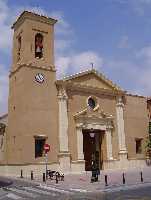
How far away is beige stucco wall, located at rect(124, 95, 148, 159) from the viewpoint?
117 feet

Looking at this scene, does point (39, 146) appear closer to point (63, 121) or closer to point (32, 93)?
point (63, 121)

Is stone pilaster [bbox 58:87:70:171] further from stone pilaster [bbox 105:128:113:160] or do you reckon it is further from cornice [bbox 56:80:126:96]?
stone pilaster [bbox 105:128:113:160]

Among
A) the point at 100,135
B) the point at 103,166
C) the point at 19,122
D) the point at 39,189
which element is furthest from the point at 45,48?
the point at 39,189

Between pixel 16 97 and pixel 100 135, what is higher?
pixel 16 97

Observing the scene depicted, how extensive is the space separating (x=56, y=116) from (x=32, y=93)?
10.1 ft

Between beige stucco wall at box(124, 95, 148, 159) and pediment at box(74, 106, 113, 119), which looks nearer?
pediment at box(74, 106, 113, 119)

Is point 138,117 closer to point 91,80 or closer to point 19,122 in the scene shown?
point 91,80

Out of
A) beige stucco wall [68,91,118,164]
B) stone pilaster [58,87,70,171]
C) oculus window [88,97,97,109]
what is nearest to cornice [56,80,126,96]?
beige stucco wall [68,91,118,164]

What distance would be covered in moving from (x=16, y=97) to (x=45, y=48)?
5595mm

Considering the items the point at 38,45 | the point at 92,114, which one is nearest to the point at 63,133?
the point at 92,114

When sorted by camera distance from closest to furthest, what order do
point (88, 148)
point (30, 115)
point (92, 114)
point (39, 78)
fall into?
point (30, 115)
point (39, 78)
point (92, 114)
point (88, 148)

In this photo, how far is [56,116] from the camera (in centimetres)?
3044

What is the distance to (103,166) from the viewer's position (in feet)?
109

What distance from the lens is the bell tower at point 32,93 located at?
28641 mm
